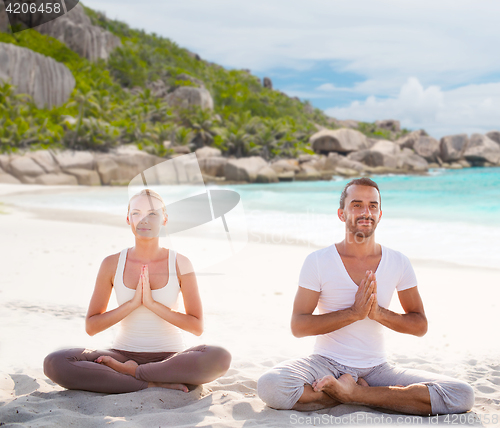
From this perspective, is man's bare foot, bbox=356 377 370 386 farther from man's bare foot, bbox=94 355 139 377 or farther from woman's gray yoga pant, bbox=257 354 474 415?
man's bare foot, bbox=94 355 139 377

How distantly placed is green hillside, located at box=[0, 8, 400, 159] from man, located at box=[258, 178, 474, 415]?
108 ft

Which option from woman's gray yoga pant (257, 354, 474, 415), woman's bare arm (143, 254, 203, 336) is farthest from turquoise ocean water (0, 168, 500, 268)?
woman's gray yoga pant (257, 354, 474, 415)

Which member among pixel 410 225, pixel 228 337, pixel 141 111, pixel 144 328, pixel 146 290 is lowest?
pixel 228 337

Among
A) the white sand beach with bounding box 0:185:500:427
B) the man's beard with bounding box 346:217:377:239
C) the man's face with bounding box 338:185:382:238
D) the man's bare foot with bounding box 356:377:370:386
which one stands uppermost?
the man's face with bounding box 338:185:382:238

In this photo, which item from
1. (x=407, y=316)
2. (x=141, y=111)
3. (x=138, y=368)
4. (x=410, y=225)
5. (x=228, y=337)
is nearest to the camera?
(x=407, y=316)

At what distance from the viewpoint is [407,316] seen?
2.68 meters

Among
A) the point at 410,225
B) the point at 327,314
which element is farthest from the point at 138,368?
the point at 410,225

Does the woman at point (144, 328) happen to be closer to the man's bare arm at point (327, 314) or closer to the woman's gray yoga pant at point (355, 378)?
the woman's gray yoga pant at point (355, 378)

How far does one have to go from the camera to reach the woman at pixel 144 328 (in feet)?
9.23

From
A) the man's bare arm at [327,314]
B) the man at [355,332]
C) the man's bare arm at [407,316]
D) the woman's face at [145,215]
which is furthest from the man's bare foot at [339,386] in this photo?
the woman's face at [145,215]

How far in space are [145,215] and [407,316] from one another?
5.42ft

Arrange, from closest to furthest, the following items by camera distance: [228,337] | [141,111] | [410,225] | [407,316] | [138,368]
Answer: [407,316] → [138,368] → [228,337] → [410,225] → [141,111]

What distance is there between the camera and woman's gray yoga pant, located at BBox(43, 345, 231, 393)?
2812mm

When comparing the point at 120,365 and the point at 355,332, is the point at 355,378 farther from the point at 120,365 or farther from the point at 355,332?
the point at 120,365
